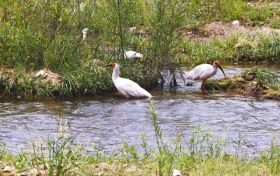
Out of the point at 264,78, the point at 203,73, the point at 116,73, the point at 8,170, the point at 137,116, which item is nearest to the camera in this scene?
the point at 8,170

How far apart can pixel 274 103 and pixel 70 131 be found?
4.13 m

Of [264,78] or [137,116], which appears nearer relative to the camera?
[137,116]

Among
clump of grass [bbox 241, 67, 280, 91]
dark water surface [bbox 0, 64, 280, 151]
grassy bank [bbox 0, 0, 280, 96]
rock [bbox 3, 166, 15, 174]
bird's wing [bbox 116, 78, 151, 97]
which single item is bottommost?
rock [bbox 3, 166, 15, 174]

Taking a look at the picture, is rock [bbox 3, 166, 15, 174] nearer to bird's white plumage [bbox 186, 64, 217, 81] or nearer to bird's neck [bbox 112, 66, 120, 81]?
bird's neck [bbox 112, 66, 120, 81]

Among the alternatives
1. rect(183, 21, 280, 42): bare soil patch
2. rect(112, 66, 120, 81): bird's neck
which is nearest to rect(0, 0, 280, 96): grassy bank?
rect(112, 66, 120, 81): bird's neck

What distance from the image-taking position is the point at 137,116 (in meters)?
5.71

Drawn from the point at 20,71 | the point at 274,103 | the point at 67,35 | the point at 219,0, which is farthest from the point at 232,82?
the point at 219,0

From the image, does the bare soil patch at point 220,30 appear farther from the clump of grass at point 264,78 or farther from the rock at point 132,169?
the rock at point 132,169

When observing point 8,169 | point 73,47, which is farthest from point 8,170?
point 73,47

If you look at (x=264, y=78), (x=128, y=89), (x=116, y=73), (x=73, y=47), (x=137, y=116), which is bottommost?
(x=137, y=116)

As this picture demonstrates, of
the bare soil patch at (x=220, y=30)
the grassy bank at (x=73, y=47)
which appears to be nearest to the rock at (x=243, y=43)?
the bare soil patch at (x=220, y=30)

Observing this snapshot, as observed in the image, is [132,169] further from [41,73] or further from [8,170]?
[41,73]

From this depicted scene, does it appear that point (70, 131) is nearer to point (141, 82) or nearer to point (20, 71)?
point (20, 71)

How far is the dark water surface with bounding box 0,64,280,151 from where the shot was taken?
450 centimetres
